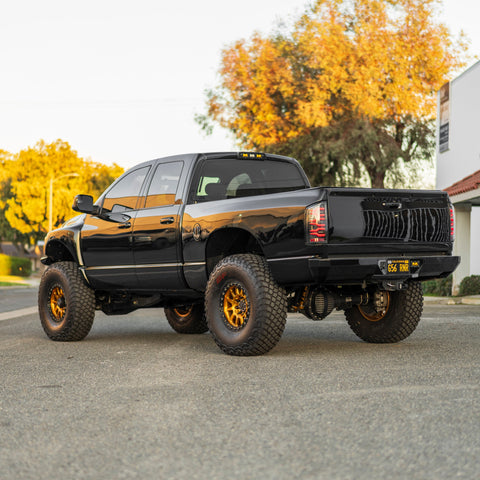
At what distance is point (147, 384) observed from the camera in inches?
264

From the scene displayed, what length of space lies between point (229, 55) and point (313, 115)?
5293mm

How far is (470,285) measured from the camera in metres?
22.7

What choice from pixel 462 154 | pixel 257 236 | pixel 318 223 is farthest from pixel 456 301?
pixel 318 223

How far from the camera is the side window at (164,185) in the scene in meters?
9.45

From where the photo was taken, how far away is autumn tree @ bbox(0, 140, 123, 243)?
66938mm

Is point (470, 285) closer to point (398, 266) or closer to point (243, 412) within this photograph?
point (398, 266)

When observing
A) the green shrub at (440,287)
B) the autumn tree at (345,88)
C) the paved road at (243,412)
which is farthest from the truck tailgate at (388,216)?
the autumn tree at (345,88)

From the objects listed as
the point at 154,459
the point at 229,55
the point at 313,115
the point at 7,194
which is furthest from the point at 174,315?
the point at 7,194

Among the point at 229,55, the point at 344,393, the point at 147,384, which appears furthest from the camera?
the point at 229,55

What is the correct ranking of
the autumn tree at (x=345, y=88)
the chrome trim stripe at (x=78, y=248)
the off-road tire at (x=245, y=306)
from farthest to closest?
the autumn tree at (x=345, y=88) → the chrome trim stripe at (x=78, y=248) → the off-road tire at (x=245, y=306)

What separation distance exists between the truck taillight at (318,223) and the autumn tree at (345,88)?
24.1 meters

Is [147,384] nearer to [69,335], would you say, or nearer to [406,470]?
[406,470]

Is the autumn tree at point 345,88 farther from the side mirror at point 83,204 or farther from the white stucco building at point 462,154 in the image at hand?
the side mirror at point 83,204

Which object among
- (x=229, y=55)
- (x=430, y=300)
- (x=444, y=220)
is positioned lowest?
(x=430, y=300)
